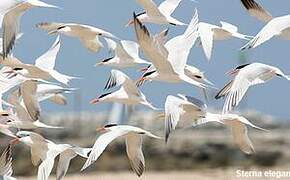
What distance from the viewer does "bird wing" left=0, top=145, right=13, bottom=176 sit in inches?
45.1

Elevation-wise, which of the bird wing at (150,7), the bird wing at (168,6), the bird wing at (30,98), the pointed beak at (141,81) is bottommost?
the bird wing at (30,98)

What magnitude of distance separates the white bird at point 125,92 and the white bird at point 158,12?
0.10 meters

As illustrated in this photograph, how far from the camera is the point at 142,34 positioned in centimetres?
93

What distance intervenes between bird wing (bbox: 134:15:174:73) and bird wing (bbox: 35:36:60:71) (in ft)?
0.74

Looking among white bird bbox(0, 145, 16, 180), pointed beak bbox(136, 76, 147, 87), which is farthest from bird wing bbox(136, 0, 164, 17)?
white bird bbox(0, 145, 16, 180)

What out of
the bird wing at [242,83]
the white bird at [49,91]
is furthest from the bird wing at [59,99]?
the bird wing at [242,83]

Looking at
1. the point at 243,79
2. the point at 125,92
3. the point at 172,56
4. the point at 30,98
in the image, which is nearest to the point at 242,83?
the point at 243,79

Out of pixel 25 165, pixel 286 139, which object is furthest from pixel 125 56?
pixel 286 139

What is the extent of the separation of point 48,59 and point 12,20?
0.21 meters

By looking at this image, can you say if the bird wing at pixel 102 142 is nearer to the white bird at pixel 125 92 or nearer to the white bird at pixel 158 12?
the white bird at pixel 125 92

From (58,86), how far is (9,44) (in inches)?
8.8

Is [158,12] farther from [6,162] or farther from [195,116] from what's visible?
[6,162]

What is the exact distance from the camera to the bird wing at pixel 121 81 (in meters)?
1.12

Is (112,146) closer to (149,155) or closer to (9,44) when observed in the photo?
(149,155)
